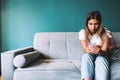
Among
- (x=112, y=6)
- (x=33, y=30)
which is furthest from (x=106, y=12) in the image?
(x=33, y=30)

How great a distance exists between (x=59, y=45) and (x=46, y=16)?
0.65 metres

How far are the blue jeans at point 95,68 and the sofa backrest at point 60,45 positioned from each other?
29.3 inches

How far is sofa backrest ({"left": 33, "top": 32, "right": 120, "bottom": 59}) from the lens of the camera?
9.73 feet

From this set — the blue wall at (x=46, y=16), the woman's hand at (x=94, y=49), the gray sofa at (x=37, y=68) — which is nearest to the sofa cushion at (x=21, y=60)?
the gray sofa at (x=37, y=68)

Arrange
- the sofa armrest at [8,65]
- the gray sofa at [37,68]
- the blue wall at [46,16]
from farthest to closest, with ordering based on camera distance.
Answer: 1. the blue wall at [46,16]
2. the sofa armrest at [8,65]
3. the gray sofa at [37,68]

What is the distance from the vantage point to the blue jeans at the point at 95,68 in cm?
208

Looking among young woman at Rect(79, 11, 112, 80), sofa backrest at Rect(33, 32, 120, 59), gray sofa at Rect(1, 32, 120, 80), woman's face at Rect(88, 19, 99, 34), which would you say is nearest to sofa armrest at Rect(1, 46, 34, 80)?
gray sofa at Rect(1, 32, 120, 80)

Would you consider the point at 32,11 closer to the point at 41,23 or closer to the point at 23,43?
the point at 41,23

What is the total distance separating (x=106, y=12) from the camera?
11.0ft

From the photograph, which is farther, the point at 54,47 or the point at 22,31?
the point at 22,31

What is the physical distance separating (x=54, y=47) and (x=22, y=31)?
71 centimetres

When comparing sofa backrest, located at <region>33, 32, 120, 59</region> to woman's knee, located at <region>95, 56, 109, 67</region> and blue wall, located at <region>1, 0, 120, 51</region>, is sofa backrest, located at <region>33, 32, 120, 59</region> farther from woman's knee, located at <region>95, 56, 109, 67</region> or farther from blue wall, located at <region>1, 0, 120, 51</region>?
woman's knee, located at <region>95, 56, 109, 67</region>

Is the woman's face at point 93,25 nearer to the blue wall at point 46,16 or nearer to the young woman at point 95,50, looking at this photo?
the young woman at point 95,50

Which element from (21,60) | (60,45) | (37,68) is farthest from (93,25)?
(21,60)
